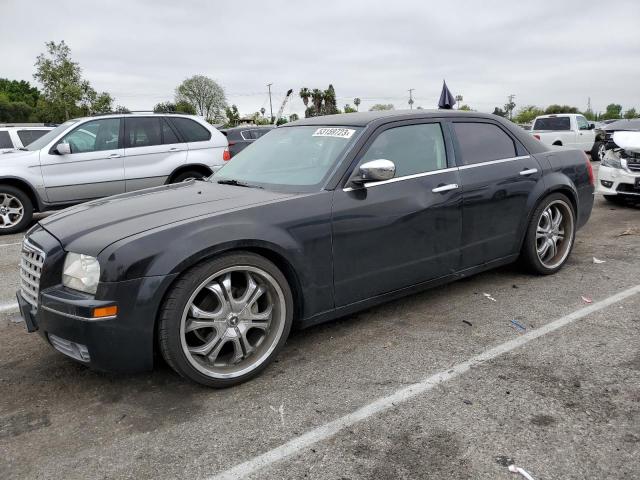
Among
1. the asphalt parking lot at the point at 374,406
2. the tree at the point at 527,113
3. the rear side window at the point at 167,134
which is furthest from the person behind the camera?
the tree at the point at 527,113

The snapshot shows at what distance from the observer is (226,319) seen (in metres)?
3.00

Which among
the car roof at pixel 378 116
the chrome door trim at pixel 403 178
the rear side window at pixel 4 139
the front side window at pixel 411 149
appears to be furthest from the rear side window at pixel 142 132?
the chrome door trim at pixel 403 178

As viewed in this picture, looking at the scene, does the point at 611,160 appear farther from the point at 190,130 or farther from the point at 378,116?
the point at 190,130

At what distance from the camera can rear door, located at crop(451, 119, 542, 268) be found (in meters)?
4.11

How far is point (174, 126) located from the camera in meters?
9.16

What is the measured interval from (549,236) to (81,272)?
155 inches

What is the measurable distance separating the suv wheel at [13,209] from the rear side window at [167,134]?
2.32 metres

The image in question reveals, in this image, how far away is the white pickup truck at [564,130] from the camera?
59.5ft

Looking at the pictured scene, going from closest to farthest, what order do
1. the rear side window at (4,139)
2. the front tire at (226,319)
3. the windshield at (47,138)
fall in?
the front tire at (226,319) → the windshield at (47,138) → the rear side window at (4,139)

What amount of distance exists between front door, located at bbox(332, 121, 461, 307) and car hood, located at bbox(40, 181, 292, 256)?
1.66 feet

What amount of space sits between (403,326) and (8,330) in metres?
2.92

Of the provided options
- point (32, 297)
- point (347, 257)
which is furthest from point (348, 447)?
point (32, 297)

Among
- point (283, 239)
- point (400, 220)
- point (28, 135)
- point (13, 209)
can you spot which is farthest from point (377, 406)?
point (28, 135)

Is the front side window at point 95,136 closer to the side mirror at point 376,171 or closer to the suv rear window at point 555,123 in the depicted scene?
the side mirror at point 376,171
